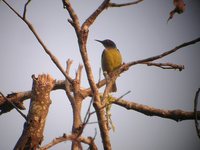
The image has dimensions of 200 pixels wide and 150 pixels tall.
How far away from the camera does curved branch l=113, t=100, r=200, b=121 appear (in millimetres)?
3697

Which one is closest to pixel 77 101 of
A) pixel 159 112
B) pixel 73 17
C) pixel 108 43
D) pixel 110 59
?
pixel 73 17

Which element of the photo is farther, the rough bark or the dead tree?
the rough bark

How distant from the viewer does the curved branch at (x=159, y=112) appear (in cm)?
370

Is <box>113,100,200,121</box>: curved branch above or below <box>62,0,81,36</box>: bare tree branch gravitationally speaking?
below

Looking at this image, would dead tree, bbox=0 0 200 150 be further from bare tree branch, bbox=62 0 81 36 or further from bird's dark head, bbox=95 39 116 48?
bird's dark head, bbox=95 39 116 48

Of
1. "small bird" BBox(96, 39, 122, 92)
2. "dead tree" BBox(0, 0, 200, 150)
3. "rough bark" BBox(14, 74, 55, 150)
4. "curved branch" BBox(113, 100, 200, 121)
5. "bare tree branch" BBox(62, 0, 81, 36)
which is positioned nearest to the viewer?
"dead tree" BBox(0, 0, 200, 150)

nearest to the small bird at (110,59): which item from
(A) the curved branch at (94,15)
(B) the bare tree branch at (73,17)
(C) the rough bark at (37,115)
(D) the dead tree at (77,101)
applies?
(D) the dead tree at (77,101)

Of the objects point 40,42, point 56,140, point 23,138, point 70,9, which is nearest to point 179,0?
point 70,9

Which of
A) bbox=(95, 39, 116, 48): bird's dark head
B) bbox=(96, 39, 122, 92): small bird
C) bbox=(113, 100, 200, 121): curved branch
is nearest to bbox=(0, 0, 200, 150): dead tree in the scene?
bbox=(113, 100, 200, 121): curved branch

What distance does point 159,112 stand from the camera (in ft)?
13.0

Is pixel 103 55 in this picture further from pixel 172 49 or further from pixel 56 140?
pixel 56 140

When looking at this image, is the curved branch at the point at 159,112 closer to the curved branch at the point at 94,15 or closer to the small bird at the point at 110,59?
the curved branch at the point at 94,15

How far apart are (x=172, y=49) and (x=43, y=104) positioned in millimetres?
2125

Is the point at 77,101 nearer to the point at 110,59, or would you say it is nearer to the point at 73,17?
the point at 73,17
